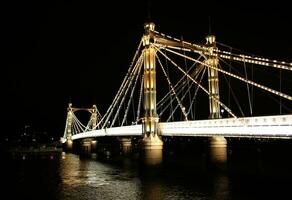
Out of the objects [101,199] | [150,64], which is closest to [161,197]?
[101,199]

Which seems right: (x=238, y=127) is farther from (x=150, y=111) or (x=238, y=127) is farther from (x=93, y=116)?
(x=93, y=116)

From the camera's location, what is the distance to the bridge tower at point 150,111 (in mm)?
30281

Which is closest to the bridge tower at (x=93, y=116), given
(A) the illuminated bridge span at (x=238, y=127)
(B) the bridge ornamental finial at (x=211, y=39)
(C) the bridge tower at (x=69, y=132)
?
(C) the bridge tower at (x=69, y=132)

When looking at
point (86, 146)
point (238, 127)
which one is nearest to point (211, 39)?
point (238, 127)

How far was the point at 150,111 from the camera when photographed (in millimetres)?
31609

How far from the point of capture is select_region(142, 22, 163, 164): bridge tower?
30.3 meters

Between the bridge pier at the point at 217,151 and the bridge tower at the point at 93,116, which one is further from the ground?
the bridge tower at the point at 93,116

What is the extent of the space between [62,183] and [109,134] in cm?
1977

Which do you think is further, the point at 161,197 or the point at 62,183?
the point at 62,183

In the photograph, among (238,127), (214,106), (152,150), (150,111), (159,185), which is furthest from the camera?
(214,106)

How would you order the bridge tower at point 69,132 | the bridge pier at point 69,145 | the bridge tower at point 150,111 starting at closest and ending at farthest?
the bridge tower at point 150,111 < the bridge pier at point 69,145 < the bridge tower at point 69,132

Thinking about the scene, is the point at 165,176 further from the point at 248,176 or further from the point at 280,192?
the point at 280,192

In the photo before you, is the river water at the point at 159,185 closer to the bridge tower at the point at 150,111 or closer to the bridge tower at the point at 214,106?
the bridge tower at the point at 214,106

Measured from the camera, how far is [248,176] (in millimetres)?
26969
